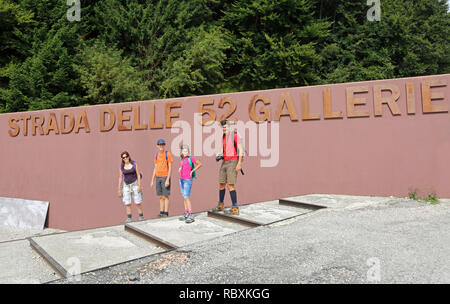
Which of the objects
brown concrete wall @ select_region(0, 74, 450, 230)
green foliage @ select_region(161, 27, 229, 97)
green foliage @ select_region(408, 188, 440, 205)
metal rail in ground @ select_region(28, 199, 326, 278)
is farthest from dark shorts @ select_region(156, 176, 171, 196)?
green foliage @ select_region(161, 27, 229, 97)

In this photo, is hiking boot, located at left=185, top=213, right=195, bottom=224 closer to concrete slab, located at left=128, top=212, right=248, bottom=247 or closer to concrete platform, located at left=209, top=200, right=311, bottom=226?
concrete slab, located at left=128, top=212, right=248, bottom=247

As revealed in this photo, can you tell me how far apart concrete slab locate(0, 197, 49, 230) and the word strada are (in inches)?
95.1

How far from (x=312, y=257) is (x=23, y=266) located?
359 centimetres

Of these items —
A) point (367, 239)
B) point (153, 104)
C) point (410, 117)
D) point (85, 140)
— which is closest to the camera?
point (367, 239)

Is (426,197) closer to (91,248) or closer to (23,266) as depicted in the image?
(91,248)

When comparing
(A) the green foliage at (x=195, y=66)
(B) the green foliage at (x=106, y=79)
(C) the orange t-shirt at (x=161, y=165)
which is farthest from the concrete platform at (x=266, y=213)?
(A) the green foliage at (x=195, y=66)

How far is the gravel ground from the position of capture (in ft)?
12.3

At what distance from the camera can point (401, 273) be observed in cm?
373

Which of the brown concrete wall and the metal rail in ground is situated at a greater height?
the brown concrete wall

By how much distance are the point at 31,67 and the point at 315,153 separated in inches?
604

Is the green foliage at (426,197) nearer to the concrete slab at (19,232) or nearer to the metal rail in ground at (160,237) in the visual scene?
the metal rail in ground at (160,237)

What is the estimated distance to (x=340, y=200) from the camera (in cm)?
758
